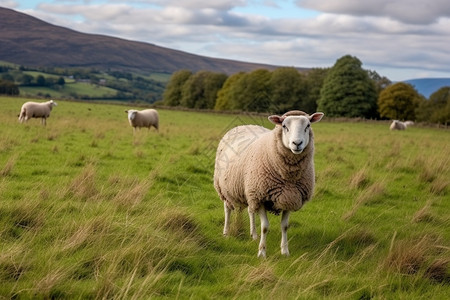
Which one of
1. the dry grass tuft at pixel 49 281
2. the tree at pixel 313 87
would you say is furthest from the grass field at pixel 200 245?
the tree at pixel 313 87

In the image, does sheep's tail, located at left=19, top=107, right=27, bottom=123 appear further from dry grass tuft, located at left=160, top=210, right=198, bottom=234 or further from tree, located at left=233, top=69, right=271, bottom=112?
tree, located at left=233, top=69, right=271, bottom=112

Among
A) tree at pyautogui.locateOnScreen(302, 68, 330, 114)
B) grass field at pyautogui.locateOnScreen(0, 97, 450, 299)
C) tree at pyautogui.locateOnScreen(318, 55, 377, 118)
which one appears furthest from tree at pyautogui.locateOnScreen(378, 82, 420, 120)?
grass field at pyautogui.locateOnScreen(0, 97, 450, 299)

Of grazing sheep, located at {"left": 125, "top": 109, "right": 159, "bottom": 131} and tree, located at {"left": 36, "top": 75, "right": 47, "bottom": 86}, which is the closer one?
grazing sheep, located at {"left": 125, "top": 109, "right": 159, "bottom": 131}

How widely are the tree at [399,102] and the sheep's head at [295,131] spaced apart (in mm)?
52283

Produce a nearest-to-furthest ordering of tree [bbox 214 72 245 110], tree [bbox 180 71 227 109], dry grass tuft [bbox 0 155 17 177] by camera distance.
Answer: dry grass tuft [bbox 0 155 17 177], tree [bbox 214 72 245 110], tree [bbox 180 71 227 109]

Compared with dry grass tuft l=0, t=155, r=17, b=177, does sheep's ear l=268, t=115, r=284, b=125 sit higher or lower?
higher

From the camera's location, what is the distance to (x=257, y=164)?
5.45 m

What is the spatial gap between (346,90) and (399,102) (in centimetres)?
870

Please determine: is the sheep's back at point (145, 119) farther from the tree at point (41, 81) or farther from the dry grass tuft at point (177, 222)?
the tree at point (41, 81)

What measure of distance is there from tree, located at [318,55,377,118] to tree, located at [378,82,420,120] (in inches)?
128

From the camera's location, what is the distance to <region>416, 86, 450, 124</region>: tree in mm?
48375

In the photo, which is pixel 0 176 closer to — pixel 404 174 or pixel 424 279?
pixel 424 279

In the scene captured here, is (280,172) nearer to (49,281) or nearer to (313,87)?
(49,281)

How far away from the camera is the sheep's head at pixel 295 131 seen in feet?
15.5
